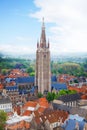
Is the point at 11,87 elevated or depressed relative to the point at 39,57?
depressed

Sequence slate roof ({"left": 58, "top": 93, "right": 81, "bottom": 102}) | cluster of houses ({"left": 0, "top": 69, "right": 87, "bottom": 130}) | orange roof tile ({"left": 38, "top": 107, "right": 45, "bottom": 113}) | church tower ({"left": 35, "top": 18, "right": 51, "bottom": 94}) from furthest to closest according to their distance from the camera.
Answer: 1. church tower ({"left": 35, "top": 18, "right": 51, "bottom": 94})
2. slate roof ({"left": 58, "top": 93, "right": 81, "bottom": 102})
3. orange roof tile ({"left": 38, "top": 107, "right": 45, "bottom": 113})
4. cluster of houses ({"left": 0, "top": 69, "right": 87, "bottom": 130})

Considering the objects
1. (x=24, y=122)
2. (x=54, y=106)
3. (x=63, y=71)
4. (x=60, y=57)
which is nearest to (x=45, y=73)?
(x=54, y=106)

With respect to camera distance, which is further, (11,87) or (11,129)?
(11,87)

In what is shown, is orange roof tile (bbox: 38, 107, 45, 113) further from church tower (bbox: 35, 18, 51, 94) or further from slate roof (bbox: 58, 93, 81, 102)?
church tower (bbox: 35, 18, 51, 94)

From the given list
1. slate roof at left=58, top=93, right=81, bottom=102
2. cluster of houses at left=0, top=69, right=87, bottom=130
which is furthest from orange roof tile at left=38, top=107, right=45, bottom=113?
slate roof at left=58, top=93, right=81, bottom=102

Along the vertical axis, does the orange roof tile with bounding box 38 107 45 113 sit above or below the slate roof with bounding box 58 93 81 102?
below

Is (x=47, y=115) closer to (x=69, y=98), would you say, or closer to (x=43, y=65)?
(x=69, y=98)

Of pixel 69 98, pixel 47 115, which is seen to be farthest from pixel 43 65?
pixel 47 115

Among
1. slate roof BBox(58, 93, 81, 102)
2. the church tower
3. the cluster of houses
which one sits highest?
the church tower

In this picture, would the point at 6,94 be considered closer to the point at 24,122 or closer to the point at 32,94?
the point at 32,94
